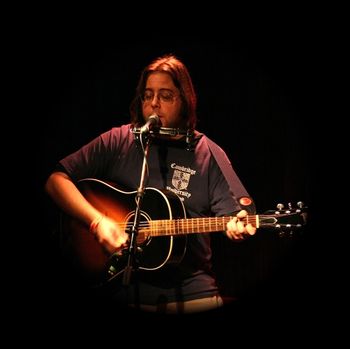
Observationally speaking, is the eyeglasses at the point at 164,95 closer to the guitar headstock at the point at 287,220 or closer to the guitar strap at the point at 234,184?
the guitar strap at the point at 234,184

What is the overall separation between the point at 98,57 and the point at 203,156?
733mm

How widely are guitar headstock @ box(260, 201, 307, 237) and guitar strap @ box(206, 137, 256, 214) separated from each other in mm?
99

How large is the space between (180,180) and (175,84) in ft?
1.70

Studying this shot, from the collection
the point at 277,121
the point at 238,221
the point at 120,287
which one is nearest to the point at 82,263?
the point at 120,287

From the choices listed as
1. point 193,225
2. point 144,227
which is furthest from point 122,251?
point 193,225

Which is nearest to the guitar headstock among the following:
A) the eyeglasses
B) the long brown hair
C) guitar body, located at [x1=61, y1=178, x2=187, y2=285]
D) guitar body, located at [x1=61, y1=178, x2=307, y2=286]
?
guitar body, located at [x1=61, y1=178, x2=307, y2=286]

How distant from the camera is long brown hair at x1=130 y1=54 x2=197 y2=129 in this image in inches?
91.4

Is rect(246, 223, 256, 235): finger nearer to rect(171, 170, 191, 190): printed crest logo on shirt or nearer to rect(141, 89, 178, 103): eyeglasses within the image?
rect(171, 170, 191, 190): printed crest logo on shirt

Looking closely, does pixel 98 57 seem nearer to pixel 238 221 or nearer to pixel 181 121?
pixel 181 121

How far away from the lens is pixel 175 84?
2324 millimetres

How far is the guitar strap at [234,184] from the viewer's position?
84.8 inches

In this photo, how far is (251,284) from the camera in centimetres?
289

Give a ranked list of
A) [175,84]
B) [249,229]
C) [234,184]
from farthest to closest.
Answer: [175,84] < [234,184] < [249,229]

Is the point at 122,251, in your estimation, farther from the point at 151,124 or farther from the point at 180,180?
the point at 151,124
